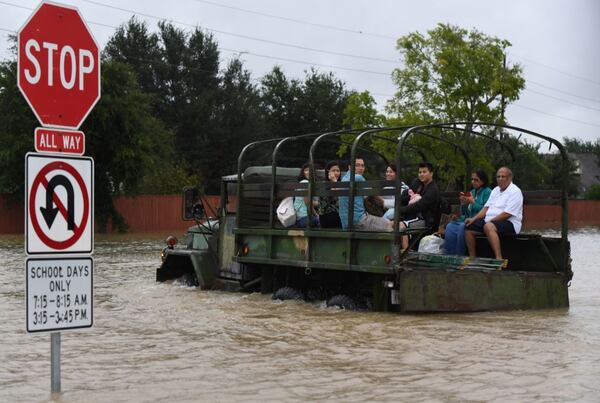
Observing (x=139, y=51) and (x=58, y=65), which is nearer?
(x=58, y=65)

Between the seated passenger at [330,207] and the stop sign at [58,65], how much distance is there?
6.60 meters

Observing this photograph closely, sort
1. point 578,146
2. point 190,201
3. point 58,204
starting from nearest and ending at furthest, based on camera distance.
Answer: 1. point 58,204
2. point 190,201
3. point 578,146

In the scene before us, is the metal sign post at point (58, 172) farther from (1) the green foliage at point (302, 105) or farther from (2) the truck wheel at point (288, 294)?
(1) the green foliage at point (302, 105)

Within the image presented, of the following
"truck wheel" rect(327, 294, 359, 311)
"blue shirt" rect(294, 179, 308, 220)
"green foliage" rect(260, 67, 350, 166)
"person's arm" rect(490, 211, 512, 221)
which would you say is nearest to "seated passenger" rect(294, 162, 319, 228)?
"blue shirt" rect(294, 179, 308, 220)

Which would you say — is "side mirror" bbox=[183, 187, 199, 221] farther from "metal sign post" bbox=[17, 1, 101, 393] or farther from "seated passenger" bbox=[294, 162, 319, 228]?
"metal sign post" bbox=[17, 1, 101, 393]

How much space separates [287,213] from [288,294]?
1.16 m

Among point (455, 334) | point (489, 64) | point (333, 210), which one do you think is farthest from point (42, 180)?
point (489, 64)

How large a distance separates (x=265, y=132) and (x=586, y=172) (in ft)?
246

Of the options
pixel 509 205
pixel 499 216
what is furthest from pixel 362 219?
pixel 509 205

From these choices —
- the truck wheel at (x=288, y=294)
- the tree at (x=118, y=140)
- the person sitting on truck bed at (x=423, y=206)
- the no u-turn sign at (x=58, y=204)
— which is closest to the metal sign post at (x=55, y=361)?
the no u-turn sign at (x=58, y=204)

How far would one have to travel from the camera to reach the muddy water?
719 centimetres

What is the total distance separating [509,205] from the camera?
12.4 meters

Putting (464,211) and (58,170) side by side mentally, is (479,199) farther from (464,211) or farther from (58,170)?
(58,170)

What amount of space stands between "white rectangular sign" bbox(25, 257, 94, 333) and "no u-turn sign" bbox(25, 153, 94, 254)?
92 mm
